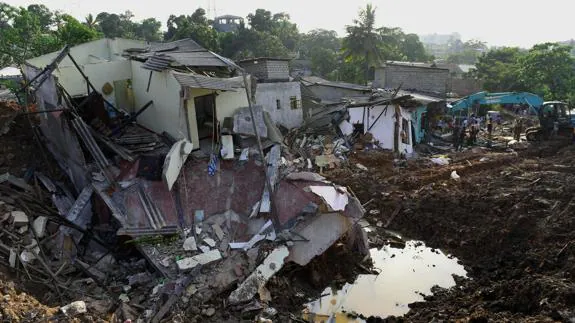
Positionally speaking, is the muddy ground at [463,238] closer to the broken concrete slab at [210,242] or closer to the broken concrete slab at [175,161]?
the broken concrete slab at [210,242]

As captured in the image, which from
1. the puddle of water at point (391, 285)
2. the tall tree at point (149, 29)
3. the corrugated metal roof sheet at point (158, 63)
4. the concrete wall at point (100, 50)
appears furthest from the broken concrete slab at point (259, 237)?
the tall tree at point (149, 29)

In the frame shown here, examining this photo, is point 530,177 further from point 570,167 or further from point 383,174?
point 383,174

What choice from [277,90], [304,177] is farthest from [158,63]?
[277,90]

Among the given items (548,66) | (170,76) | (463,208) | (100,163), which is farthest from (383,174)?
(548,66)

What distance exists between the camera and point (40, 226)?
9492mm

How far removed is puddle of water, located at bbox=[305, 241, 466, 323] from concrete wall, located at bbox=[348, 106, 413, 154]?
8275 millimetres

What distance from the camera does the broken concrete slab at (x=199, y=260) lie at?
8852 mm

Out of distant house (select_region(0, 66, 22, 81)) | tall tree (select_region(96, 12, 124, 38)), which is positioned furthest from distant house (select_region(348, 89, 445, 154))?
tall tree (select_region(96, 12, 124, 38))

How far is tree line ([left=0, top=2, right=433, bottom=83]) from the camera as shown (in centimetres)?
2573

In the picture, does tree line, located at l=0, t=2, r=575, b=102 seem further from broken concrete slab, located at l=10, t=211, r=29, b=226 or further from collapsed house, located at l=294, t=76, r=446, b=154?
broken concrete slab, located at l=10, t=211, r=29, b=226

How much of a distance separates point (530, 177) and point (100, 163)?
43.4ft

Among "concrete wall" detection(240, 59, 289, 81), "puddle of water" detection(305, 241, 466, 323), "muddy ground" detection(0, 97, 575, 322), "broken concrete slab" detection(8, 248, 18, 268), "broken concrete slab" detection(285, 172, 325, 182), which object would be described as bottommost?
"puddle of water" detection(305, 241, 466, 323)

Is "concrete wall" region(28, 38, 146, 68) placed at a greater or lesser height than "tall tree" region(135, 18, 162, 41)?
lesser

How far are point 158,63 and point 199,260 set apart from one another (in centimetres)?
603
